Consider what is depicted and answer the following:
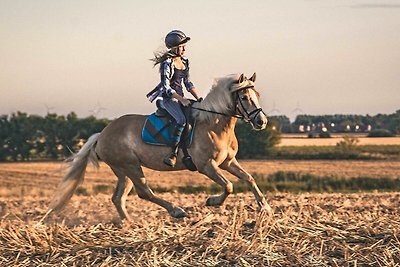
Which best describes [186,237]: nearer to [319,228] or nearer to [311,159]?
[319,228]

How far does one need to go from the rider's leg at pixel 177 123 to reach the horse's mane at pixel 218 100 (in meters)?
0.23

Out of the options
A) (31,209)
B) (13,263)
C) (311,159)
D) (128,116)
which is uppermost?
(128,116)

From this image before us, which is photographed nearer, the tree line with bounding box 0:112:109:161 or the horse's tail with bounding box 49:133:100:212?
the horse's tail with bounding box 49:133:100:212

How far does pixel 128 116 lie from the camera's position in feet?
33.2

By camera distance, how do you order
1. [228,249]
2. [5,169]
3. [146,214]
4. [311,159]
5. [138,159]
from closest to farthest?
[228,249], [138,159], [146,214], [5,169], [311,159]

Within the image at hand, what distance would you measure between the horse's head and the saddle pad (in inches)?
29.1

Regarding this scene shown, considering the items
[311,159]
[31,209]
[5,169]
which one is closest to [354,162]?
[311,159]

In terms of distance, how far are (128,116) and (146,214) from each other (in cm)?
165

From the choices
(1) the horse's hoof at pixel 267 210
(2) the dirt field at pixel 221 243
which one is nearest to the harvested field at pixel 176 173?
(1) the horse's hoof at pixel 267 210

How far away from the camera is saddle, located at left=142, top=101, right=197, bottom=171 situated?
30.5 ft

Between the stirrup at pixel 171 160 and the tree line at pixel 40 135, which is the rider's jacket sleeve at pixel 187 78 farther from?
the tree line at pixel 40 135

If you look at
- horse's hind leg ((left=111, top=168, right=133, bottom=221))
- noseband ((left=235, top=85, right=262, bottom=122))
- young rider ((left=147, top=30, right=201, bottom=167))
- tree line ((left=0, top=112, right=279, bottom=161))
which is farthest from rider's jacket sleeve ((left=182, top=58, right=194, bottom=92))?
tree line ((left=0, top=112, right=279, bottom=161))

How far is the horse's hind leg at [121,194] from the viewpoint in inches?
391

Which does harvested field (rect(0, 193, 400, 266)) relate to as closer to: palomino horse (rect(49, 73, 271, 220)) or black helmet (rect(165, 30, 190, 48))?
palomino horse (rect(49, 73, 271, 220))
